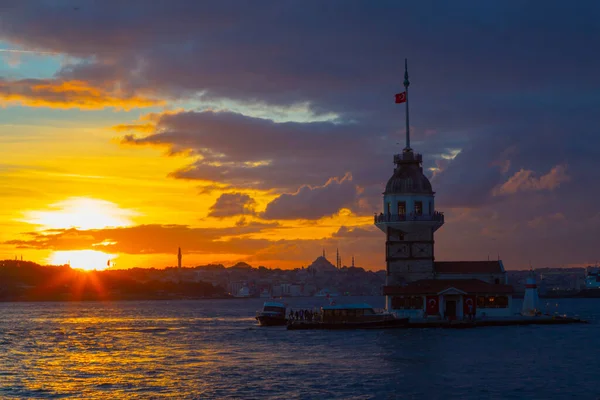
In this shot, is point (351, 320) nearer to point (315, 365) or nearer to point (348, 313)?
point (348, 313)

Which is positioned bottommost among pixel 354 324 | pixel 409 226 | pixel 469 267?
pixel 354 324

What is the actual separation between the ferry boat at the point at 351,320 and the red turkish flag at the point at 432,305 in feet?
12.9

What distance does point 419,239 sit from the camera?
10856cm

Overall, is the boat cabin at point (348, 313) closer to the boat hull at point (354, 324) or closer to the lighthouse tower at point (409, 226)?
the boat hull at point (354, 324)

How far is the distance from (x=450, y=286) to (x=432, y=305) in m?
3.03

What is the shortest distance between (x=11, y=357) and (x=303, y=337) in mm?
29973

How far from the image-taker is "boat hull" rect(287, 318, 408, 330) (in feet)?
326

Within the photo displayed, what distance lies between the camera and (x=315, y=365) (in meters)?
66.8

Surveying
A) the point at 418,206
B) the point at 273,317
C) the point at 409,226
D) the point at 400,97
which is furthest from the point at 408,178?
the point at 273,317

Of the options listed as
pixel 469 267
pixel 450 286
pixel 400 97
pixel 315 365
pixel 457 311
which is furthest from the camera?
pixel 400 97

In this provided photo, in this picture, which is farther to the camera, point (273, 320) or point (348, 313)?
point (273, 320)

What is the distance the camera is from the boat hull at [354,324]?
326ft

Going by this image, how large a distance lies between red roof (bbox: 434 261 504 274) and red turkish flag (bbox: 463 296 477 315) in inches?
197

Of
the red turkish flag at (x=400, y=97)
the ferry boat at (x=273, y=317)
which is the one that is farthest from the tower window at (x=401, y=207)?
the ferry boat at (x=273, y=317)
